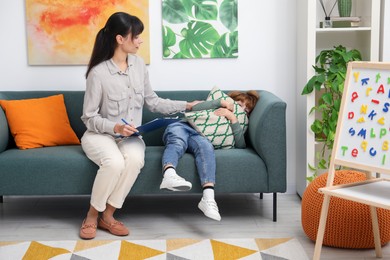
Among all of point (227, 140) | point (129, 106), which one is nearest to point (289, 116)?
point (227, 140)

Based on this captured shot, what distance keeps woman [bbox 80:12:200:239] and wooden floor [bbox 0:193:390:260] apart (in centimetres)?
18

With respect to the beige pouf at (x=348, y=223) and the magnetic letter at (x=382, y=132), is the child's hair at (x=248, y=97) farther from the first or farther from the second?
the magnetic letter at (x=382, y=132)

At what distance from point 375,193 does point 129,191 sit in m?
1.47

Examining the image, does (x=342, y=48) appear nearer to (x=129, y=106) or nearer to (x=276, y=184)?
(x=276, y=184)

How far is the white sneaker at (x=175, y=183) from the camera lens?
356cm

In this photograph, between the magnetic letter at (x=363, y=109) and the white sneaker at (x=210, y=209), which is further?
the white sneaker at (x=210, y=209)

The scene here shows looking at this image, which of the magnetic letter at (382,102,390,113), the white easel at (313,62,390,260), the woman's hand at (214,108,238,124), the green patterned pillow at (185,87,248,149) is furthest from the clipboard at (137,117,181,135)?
the magnetic letter at (382,102,390,113)

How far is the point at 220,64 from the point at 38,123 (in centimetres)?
128

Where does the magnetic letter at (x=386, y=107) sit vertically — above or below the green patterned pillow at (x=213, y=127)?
above

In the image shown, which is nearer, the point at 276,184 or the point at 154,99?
the point at 276,184

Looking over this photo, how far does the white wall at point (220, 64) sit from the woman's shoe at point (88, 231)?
1.22 meters

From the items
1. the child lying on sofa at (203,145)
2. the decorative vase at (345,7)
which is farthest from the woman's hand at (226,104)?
the decorative vase at (345,7)

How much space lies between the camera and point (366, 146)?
9.39 feet

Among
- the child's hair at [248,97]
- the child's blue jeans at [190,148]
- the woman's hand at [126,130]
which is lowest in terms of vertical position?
the child's blue jeans at [190,148]
